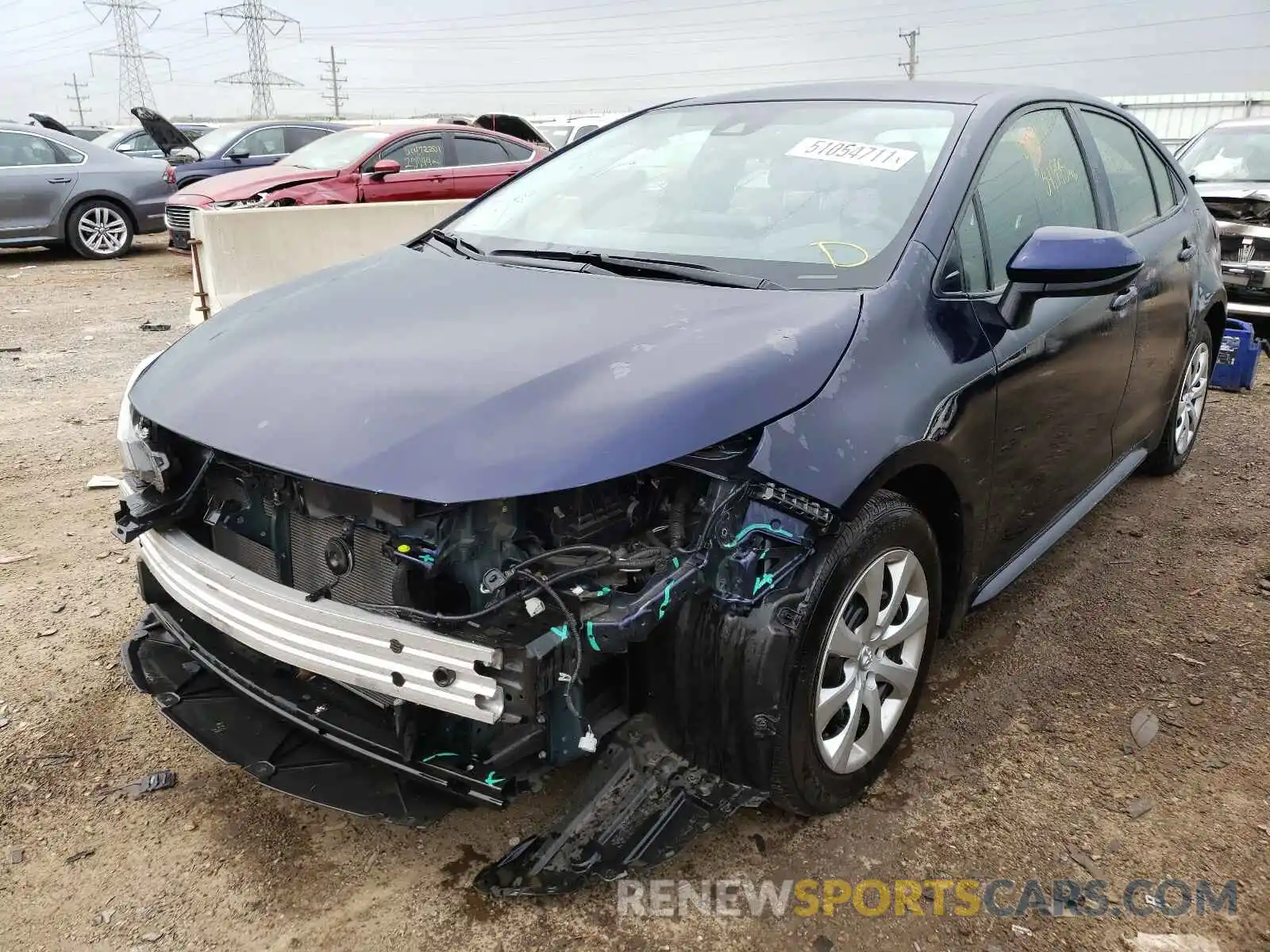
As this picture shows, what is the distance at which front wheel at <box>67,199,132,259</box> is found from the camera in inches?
446

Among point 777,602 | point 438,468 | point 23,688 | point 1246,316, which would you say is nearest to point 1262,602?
point 777,602

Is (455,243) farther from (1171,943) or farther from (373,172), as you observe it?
(373,172)

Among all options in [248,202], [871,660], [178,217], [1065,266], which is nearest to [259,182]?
[248,202]

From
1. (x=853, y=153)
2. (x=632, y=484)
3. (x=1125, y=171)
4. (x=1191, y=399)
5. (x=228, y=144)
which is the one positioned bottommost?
(x=1191, y=399)

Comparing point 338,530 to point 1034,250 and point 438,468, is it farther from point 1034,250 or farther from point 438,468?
point 1034,250

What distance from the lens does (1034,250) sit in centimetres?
244

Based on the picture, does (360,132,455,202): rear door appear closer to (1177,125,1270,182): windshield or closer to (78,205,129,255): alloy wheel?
(78,205,129,255): alloy wheel

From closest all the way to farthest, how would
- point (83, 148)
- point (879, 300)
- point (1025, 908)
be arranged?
point (1025, 908)
point (879, 300)
point (83, 148)

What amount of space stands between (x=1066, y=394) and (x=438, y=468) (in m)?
1.99

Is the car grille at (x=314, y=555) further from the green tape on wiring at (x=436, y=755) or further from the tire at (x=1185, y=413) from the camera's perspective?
the tire at (x=1185, y=413)

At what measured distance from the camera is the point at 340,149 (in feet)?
33.4

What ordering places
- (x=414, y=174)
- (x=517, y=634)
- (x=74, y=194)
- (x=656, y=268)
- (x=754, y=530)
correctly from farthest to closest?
1. (x=74, y=194)
2. (x=414, y=174)
3. (x=656, y=268)
4. (x=754, y=530)
5. (x=517, y=634)

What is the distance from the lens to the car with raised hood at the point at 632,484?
1825 millimetres

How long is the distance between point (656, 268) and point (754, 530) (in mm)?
892
